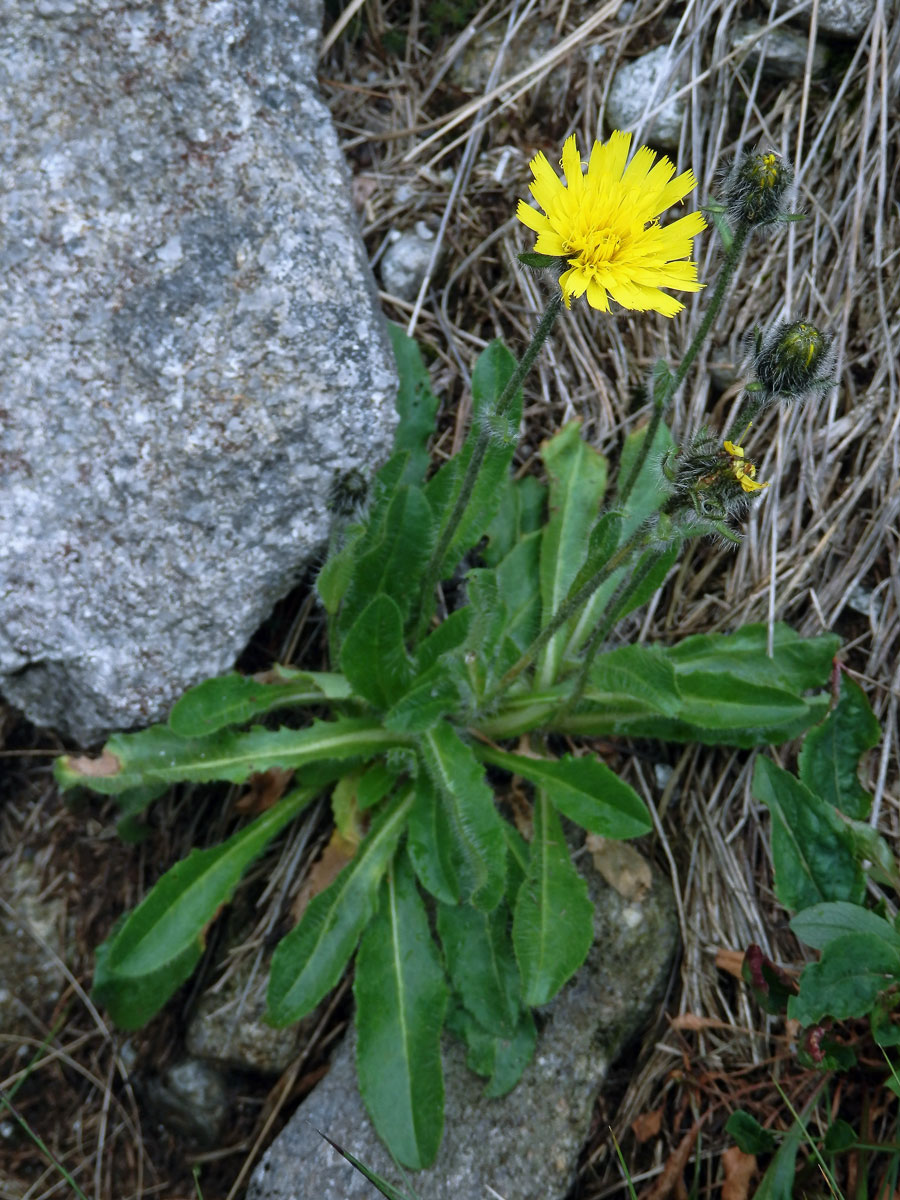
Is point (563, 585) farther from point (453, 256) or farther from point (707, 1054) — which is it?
point (707, 1054)

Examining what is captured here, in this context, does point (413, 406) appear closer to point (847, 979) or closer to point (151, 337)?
point (151, 337)

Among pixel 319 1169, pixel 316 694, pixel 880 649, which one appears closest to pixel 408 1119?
pixel 319 1169

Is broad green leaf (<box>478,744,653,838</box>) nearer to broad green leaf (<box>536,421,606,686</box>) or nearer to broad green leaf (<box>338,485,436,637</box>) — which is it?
broad green leaf (<box>536,421,606,686</box>)

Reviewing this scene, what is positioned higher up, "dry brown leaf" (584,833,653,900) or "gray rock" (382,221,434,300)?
"gray rock" (382,221,434,300)

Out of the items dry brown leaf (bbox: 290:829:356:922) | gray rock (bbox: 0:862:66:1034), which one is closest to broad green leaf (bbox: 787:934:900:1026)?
dry brown leaf (bbox: 290:829:356:922)

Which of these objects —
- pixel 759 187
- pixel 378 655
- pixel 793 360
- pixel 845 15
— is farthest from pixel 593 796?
pixel 845 15

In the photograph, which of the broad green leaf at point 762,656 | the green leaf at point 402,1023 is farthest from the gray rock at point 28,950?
the broad green leaf at point 762,656

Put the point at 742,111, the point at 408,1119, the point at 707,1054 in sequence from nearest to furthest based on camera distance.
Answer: the point at 408,1119, the point at 707,1054, the point at 742,111
